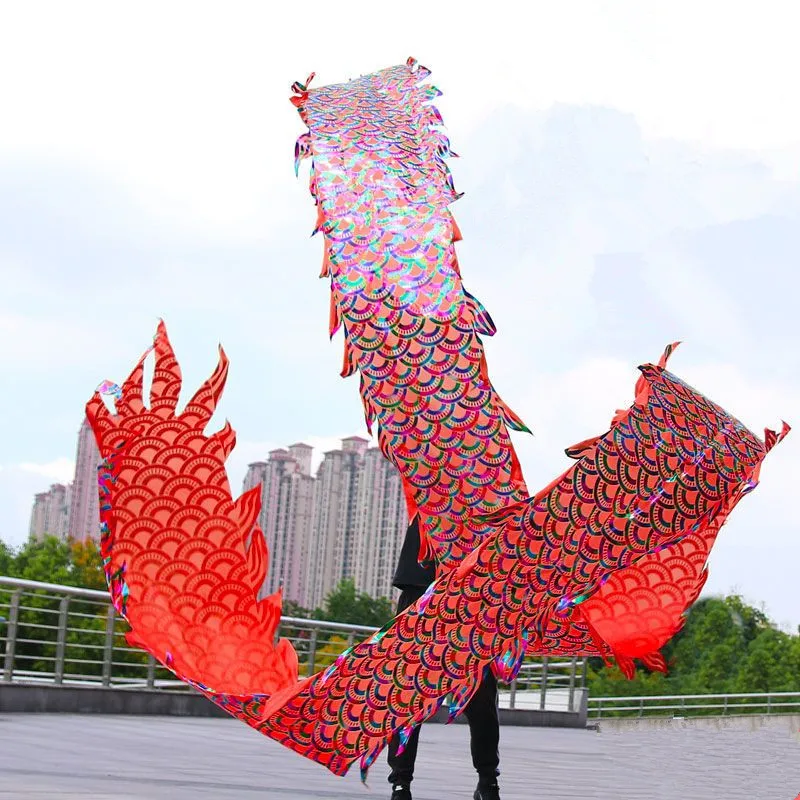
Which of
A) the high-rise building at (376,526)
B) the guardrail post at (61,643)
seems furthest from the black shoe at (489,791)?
the high-rise building at (376,526)

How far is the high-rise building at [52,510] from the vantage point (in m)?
→ 74.5

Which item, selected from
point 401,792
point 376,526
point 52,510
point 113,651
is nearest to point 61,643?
point 401,792

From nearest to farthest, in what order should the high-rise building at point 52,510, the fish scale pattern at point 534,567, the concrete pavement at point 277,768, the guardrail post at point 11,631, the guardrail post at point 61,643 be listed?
the fish scale pattern at point 534,567 → the concrete pavement at point 277,768 → the guardrail post at point 11,631 → the guardrail post at point 61,643 → the high-rise building at point 52,510

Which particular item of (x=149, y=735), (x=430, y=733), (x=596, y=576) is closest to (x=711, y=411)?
(x=596, y=576)

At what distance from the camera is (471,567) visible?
446cm

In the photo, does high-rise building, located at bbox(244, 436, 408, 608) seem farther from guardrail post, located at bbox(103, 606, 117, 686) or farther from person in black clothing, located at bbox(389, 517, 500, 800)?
person in black clothing, located at bbox(389, 517, 500, 800)

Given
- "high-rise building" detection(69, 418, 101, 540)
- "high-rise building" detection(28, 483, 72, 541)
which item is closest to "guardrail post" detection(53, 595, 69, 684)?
"high-rise building" detection(69, 418, 101, 540)

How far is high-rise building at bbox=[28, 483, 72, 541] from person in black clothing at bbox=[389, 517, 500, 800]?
70.4 metres

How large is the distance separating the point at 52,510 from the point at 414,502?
7437 cm

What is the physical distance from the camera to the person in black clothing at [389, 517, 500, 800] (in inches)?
192

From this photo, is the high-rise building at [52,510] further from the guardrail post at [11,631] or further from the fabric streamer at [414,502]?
the fabric streamer at [414,502]

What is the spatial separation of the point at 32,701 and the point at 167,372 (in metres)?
5.00

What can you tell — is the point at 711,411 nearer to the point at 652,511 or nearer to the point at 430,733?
the point at 652,511

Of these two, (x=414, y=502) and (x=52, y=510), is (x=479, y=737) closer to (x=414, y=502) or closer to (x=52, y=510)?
(x=414, y=502)
